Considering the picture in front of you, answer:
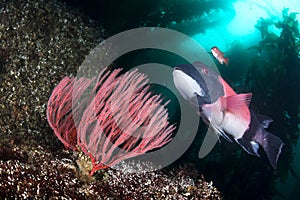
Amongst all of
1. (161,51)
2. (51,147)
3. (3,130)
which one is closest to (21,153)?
(51,147)

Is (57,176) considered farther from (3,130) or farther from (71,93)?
(3,130)

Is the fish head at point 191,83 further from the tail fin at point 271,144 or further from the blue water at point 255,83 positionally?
the blue water at point 255,83

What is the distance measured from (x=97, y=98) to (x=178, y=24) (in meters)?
5.46

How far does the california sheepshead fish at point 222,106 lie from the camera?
2.09 metres

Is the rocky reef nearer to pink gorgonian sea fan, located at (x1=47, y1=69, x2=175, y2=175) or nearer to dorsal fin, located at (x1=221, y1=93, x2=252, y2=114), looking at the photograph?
pink gorgonian sea fan, located at (x1=47, y1=69, x2=175, y2=175)

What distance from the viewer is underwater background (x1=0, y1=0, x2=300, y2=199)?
317 cm

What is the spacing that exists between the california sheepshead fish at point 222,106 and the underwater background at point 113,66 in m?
1.43

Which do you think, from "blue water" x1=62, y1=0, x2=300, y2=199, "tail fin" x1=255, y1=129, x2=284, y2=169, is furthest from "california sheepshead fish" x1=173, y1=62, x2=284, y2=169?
"blue water" x1=62, y1=0, x2=300, y2=199

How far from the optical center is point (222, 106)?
2.25m

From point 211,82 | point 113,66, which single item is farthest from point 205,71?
point 113,66

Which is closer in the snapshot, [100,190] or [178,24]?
[100,190]

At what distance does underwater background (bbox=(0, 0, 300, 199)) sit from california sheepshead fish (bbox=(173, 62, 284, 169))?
1434mm

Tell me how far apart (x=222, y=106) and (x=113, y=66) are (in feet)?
11.7

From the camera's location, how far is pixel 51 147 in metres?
3.74
